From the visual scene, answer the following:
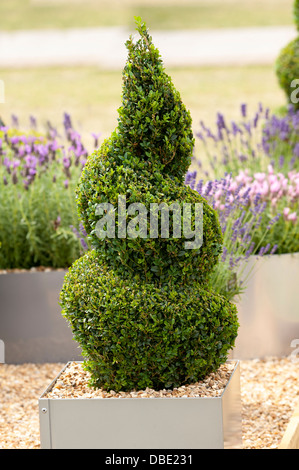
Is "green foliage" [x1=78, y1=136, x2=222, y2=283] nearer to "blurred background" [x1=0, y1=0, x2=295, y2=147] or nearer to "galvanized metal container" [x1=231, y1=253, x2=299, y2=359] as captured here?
"galvanized metal container" [x1=231, y1=253, x2=299, y2=359]

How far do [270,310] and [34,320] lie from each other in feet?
4.81

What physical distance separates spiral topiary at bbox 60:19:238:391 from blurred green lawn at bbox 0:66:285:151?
38.7ft

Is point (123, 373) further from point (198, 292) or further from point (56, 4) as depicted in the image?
point (56, 4)

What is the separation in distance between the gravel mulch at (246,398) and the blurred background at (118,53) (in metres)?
11.0

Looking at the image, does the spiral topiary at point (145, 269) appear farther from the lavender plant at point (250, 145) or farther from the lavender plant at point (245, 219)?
the lavender plant at point (250, 145)

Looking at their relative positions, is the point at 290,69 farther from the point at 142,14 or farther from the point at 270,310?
the point at 142,14

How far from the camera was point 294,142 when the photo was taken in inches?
240

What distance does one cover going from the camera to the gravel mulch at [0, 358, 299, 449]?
2.98 m

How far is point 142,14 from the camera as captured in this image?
64.6ft

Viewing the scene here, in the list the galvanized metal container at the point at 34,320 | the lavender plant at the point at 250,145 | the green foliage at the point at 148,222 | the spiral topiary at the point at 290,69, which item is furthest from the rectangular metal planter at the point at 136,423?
the spiral topiary at the point at 290,69

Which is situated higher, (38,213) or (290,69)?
(290,69)

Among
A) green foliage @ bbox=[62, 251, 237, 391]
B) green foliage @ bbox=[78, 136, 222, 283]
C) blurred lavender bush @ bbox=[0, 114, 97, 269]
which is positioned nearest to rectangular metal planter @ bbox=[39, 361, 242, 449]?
green foliage @ bbox=[62, 251, 237, 391]

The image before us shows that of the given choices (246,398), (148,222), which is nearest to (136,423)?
(148,222)
